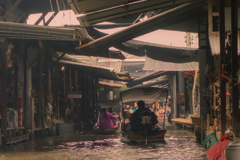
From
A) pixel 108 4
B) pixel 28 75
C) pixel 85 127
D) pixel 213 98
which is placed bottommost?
pixel 85 127

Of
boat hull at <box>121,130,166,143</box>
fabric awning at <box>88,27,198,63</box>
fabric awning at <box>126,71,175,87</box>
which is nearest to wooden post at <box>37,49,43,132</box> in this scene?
fabric awning at <box>88,27,198,63</box>

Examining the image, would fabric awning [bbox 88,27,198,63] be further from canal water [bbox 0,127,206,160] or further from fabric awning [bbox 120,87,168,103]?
canal water [bbox 0,127,206,160]

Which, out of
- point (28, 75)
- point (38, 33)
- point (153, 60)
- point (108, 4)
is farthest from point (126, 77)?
point (108, 4)

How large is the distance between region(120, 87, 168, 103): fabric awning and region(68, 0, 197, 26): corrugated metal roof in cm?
870

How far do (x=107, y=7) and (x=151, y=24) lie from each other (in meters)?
5.30

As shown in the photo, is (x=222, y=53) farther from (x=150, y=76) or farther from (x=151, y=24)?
(x=150, y=76)

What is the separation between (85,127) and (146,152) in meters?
14.0

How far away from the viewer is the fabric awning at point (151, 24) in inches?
531

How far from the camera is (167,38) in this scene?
1873cm

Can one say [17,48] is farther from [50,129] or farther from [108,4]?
[108,4]

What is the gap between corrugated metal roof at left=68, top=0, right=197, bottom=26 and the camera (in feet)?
27.7

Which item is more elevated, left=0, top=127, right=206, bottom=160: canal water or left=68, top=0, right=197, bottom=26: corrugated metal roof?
left=68, top=0, right=197, bottom=26: corrugated metal roof

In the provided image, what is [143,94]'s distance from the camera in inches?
752

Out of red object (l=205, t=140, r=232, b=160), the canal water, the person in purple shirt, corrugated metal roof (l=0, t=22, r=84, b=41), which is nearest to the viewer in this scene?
red object (l=205, t=140, r=232, b=160)
